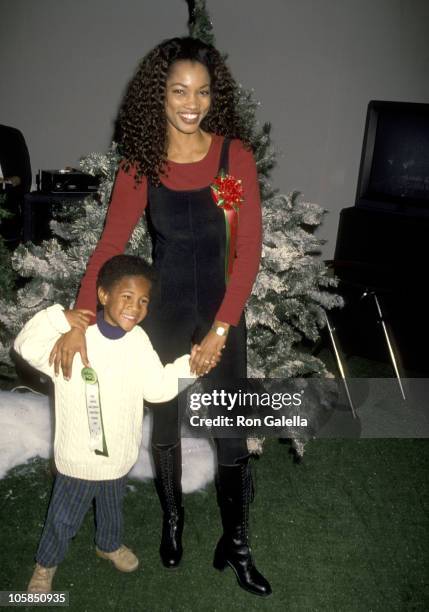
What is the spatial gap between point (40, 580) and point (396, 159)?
4.21 metres

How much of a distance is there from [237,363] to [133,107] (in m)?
0.96

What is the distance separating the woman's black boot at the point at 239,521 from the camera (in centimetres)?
199

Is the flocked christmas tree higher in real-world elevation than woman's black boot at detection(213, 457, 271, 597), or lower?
higher

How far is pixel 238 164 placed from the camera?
1.78 metres

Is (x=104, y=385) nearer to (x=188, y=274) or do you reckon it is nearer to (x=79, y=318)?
(x=79, y=318)

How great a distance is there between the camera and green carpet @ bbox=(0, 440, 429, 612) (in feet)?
6.77

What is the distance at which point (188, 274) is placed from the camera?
1814 millimetres

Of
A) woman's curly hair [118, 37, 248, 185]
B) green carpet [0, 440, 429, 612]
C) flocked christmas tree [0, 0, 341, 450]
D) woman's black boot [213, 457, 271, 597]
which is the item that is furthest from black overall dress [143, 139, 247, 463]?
green carpet [0, 440, 429, 612]

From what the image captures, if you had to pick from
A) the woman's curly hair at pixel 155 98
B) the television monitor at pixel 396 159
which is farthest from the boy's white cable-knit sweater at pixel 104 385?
the television monitor at pixel 396 159

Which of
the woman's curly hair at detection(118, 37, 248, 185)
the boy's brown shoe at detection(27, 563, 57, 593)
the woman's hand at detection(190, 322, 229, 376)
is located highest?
the woman's curly hair at detection(118, 37, 248, 185)

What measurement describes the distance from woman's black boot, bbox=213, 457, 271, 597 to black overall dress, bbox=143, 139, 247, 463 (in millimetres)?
377

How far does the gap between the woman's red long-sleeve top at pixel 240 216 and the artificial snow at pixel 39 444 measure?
1.33m

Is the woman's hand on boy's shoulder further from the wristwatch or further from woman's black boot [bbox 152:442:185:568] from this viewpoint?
woman's black boot [bbox 152:442:185:568]

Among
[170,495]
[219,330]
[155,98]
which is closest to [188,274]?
[219,330]
